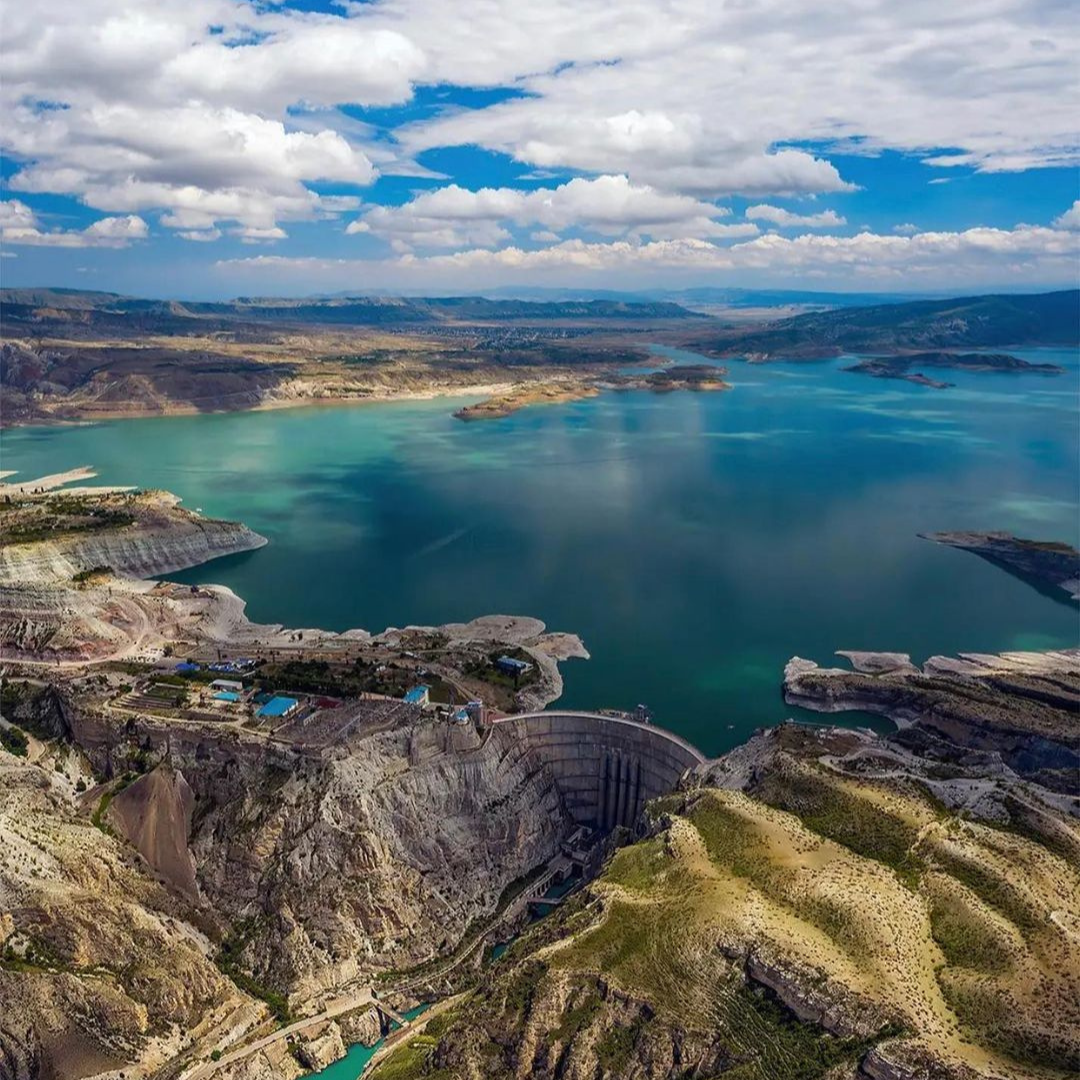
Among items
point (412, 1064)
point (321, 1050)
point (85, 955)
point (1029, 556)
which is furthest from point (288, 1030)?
point (1029, 556)

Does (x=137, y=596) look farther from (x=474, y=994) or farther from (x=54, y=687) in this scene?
(x=474, y=994)

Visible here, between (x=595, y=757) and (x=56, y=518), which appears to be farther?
(x=56, y=518)

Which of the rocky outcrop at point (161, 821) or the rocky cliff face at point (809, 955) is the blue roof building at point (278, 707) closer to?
the rocky outcrop at point (161, 821)

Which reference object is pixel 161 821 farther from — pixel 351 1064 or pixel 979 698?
pixel 979 698

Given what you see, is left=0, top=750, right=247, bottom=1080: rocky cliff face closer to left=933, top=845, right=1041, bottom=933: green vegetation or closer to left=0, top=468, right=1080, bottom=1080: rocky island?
left=0, top=468, right=1080, bottom=1080: rocky island

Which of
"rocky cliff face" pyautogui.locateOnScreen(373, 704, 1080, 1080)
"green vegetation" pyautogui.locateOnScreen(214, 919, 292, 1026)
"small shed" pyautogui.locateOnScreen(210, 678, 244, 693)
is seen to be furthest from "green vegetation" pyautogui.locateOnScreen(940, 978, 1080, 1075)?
"small shed" pyautogui.locateOnScreen(210, 678, 244, 693)

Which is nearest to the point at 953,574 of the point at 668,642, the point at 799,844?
the point at 668,642
